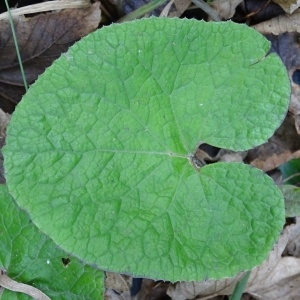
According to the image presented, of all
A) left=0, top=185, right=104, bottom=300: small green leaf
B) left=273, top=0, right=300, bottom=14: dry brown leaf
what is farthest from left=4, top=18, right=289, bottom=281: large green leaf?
left=273, top=0, right=300, bottom=14: dry brown leaf

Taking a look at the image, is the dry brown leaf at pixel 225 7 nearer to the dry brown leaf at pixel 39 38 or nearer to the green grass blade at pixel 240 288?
the dry brown leaf at pixel 39 38

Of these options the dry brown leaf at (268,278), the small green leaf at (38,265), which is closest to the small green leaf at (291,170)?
the dry brown leaf at (268,278)

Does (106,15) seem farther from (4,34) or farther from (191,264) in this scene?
(191,264)

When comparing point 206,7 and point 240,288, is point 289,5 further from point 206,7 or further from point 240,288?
point 240,288

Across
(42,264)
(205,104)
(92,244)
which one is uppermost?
(205,104)

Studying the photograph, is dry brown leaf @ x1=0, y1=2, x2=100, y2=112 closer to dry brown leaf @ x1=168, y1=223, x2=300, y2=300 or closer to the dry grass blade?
the dry grass blade

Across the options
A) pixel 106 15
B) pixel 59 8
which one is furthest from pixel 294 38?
pixel 59 8
